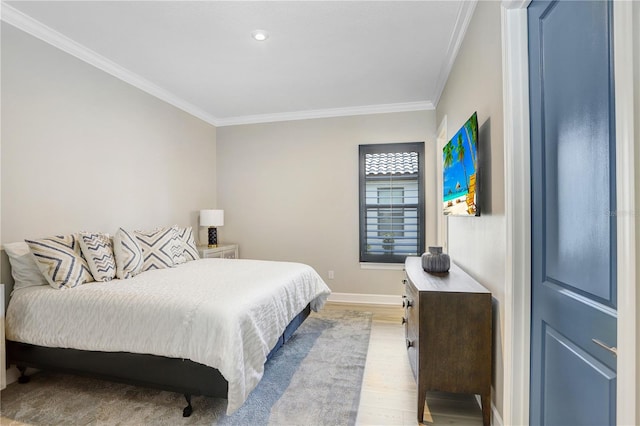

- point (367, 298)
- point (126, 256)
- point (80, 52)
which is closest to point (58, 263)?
point (126, 256)

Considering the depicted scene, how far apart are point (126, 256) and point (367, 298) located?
2892 millimetres

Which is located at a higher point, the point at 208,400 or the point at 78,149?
the point at 78,149

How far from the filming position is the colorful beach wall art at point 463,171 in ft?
6.11

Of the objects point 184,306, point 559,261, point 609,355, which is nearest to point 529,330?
point 559,261

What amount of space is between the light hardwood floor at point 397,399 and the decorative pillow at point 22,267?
245 centimetres

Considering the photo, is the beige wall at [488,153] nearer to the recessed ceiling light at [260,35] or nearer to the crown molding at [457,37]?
the crown molding at [457,37]

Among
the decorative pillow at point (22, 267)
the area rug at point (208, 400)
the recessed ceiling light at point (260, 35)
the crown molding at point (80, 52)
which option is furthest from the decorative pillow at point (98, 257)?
the recessed ceiling light at point (260, 35)

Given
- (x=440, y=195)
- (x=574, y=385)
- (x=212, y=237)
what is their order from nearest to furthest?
(x=574, y=385)
(x=440, y=195)
(x=212, y=237)

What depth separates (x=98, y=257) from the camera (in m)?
2.32

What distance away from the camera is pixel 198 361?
1682 millimetres

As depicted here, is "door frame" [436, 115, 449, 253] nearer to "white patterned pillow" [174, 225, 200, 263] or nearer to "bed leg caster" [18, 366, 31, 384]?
"white patterned pillow" [174, 225, 200, 263]

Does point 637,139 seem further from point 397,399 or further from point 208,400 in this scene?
point 208,400

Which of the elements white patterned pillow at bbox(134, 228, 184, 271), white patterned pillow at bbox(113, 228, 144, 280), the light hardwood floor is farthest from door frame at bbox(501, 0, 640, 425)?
white patterned pillow at bbox(134, 228, 184, 271)

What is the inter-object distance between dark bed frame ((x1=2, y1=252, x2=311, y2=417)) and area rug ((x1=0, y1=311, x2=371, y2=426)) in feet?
0.54
